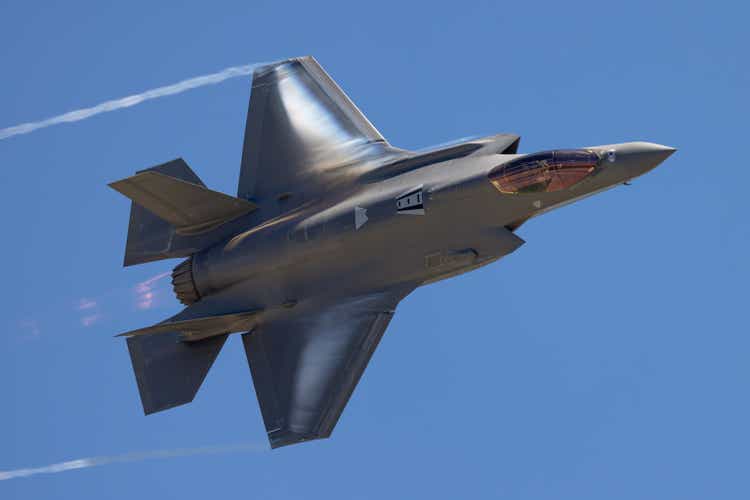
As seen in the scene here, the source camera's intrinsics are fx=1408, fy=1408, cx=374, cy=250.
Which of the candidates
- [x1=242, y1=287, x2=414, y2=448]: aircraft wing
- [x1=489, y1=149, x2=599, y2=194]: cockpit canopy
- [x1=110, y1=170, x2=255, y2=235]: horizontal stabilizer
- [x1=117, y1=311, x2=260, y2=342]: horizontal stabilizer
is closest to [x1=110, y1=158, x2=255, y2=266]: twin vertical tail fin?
[x1=110, y1=170, x2=255, y2=235]: horizontal stabilizer

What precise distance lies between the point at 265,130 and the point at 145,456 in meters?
6.88

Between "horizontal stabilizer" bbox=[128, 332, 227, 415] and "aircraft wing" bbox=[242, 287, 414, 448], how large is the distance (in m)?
0.89

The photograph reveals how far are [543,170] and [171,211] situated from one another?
7.18 metres

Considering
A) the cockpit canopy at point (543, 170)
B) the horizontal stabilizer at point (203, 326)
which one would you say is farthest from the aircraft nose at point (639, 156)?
the horizontal stabilizer at point (203, 326)

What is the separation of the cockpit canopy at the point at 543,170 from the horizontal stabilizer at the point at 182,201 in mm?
5148

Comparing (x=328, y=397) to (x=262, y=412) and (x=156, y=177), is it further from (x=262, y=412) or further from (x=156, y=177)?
(x=156, y=177)

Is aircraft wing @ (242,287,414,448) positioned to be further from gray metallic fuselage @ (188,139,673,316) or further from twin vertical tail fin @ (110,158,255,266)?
twin vertical tail fin @ (110,158,255,266)

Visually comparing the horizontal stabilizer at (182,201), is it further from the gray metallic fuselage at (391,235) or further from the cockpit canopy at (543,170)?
the cockpit canopy at (543,170)

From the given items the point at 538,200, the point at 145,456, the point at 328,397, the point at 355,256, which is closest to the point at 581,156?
the point at 538,200

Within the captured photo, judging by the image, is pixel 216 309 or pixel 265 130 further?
pixel 265 130

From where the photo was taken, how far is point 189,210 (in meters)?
26.8

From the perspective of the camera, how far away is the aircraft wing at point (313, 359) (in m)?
24.5

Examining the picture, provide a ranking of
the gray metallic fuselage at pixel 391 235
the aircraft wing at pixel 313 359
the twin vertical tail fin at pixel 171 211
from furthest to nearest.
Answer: the twin vertical tail fin at pixel 171 211
the gray metallic fuselage at pixel 391 235
the aircraft wing at pixel 313 359

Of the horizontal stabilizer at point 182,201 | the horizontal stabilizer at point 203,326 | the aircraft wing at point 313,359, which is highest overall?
the horizontal stabilizer at point 182,201
